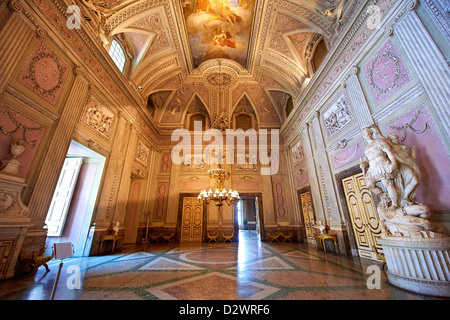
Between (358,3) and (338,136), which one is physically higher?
(358,3)

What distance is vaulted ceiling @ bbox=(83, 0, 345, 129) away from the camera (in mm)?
5645

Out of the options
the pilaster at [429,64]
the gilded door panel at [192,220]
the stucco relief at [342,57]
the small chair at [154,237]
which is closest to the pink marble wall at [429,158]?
the pilaster at [429,64]

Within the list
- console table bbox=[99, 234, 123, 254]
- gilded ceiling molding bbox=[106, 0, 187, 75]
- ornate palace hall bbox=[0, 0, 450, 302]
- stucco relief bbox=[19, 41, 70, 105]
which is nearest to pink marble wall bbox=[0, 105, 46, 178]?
ornate palace hall bbox=[0, 0, 450, 302]

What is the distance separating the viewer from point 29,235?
3189mm

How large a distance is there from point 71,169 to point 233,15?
323 inches

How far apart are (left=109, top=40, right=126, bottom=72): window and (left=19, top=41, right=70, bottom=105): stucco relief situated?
252 centimetres

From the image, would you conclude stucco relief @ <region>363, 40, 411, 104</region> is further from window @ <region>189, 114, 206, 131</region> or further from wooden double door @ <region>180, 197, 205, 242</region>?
window @ <region>189, 114, 206, 131</region>

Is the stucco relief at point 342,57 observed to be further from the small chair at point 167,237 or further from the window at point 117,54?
the small chair at point 167,237

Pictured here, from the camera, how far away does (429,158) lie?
285 centimetres

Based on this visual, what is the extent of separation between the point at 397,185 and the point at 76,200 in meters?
7.88

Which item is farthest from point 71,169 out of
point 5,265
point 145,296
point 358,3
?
point 358,3

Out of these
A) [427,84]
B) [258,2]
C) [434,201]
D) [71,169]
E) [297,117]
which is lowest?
[434,201]

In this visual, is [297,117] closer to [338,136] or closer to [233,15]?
[338,136]

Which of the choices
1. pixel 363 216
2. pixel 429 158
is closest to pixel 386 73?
pixel 429 158
